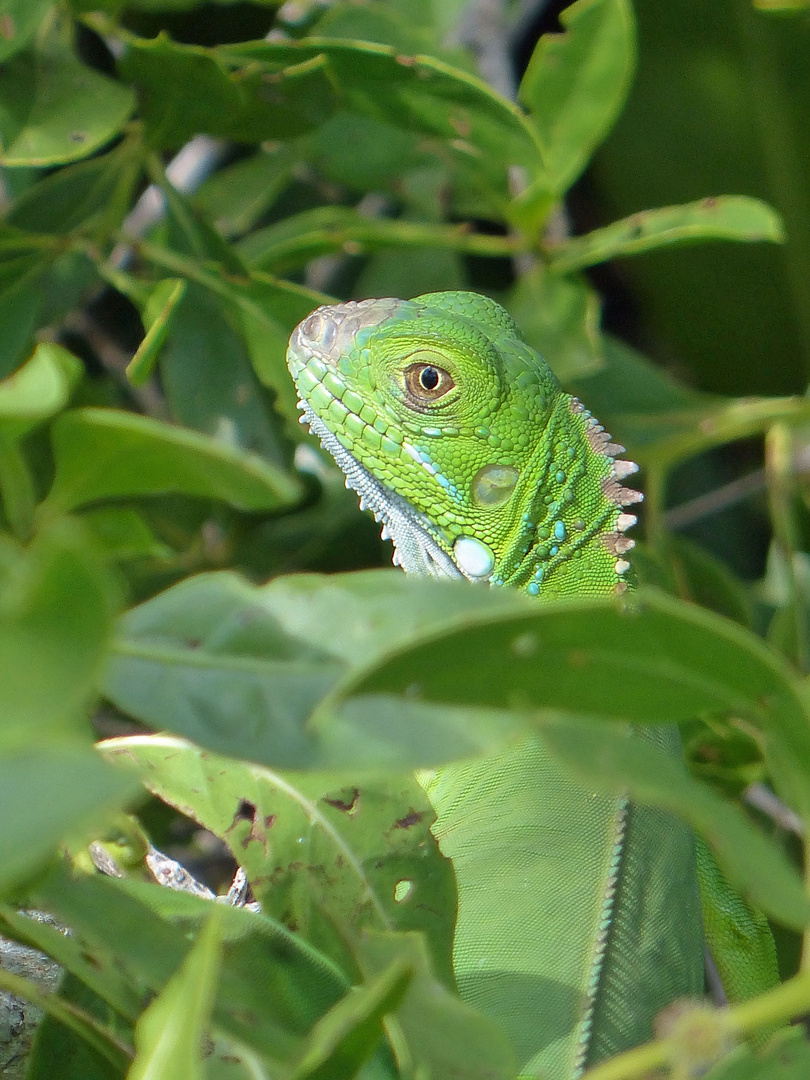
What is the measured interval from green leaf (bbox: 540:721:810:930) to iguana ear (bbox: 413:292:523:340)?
1.84m

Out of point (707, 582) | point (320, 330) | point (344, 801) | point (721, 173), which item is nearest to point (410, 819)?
point (344, 801)

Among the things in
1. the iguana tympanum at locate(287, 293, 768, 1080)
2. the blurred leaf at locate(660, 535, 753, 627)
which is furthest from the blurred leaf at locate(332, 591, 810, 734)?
the blurred leaf at locate(660, 535, 753, 627)

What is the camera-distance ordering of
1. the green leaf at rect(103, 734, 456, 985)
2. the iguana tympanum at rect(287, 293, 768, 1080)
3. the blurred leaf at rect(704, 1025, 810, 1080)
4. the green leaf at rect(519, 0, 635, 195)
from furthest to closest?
the green leaf at rect(519, 0, 635, 195) < the iguana tympanum at rect(287, 293, 768, 1080) < the green leaf at rect(103, 734, 456, 985) < the blurred leaf at rect(704, 1025, 810, 1080)

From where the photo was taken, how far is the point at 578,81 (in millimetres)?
3020

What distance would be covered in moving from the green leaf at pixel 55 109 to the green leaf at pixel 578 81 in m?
1.07

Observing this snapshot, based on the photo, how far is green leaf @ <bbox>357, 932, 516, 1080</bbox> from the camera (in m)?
1.05

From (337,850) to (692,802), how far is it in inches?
32.9

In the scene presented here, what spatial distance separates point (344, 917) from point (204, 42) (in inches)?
125

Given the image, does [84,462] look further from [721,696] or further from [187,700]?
[721,696]

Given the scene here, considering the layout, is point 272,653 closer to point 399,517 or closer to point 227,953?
point 227,953

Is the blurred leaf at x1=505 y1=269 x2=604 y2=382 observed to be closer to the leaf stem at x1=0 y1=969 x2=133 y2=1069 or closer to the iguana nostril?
the iguana nostril

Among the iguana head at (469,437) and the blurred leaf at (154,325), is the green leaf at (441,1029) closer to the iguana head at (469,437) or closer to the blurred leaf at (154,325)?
the blurred leaf at (154,325)

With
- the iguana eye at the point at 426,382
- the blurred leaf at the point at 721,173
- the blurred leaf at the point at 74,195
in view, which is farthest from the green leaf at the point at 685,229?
the blurred leaf at the point at 721,173

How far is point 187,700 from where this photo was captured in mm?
1078
